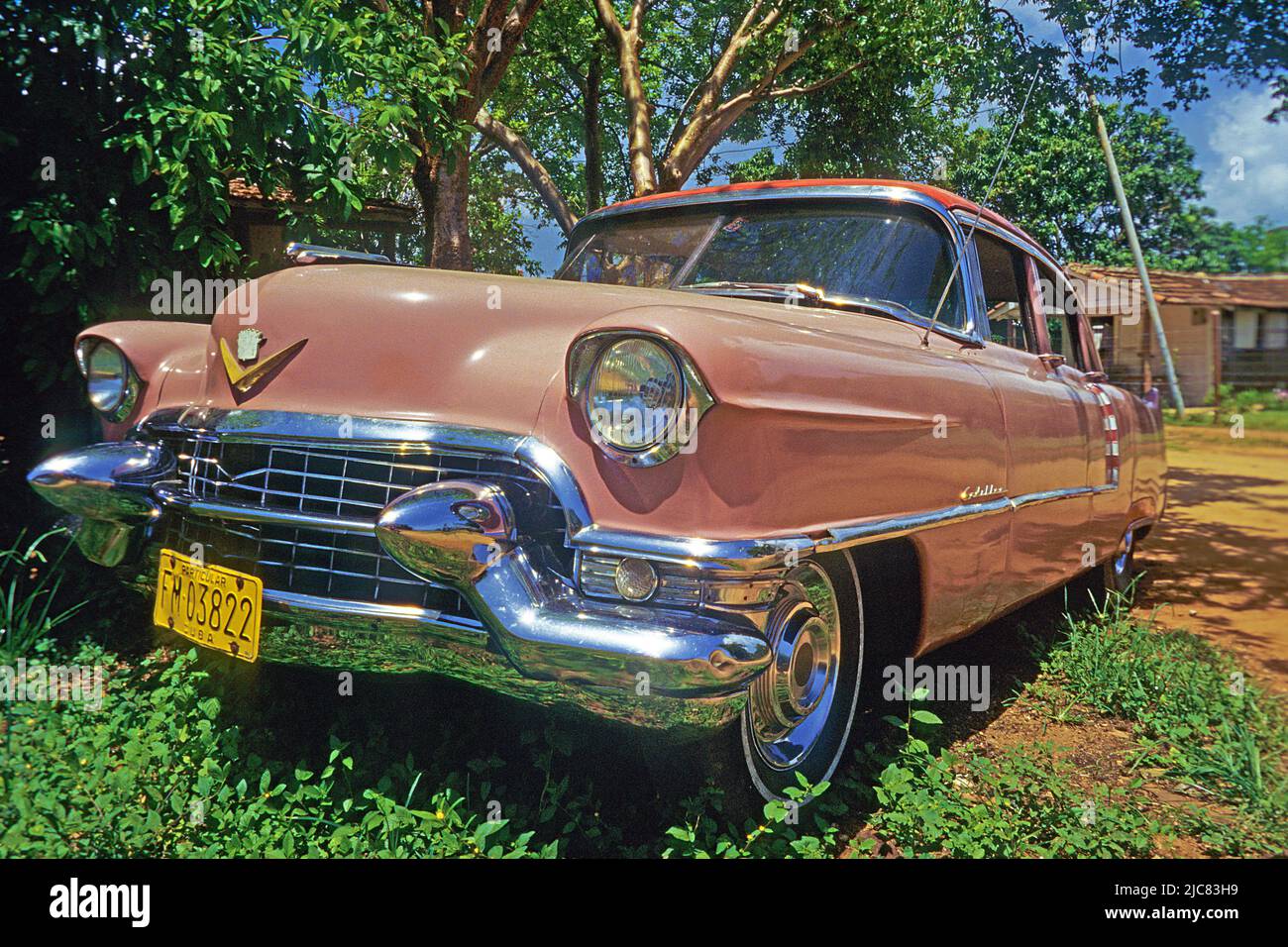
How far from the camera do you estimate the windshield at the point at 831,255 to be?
2.85 m

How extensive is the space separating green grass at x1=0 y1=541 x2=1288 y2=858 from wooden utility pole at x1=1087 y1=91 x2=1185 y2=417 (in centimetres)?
100

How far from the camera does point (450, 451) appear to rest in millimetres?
1949

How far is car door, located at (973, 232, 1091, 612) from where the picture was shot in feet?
9.50

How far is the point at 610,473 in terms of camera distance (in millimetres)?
1815

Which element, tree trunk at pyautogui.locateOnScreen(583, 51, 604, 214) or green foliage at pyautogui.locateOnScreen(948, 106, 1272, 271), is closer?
green foliage at pyautogui.locateOnScreen(948, 106, 1272, 271)

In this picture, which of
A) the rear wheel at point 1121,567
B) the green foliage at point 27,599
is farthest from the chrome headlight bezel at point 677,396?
the rear wheel at point 1121,567

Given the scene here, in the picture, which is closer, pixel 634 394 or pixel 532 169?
pixel 634 394

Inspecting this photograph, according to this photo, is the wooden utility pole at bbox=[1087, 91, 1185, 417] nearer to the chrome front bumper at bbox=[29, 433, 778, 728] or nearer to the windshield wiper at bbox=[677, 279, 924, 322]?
the windshield wiper at bbox=[677, 279, 924, 322]

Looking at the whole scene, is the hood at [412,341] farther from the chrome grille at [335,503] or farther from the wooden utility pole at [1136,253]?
the wooden utility pole at [1136,253]

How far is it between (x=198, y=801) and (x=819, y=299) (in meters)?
2.04

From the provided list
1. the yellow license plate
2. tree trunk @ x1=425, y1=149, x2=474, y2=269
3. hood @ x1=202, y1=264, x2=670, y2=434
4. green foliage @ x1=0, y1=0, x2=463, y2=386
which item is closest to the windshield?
hood @ x1=202, y1=264, x2=670, y2=434

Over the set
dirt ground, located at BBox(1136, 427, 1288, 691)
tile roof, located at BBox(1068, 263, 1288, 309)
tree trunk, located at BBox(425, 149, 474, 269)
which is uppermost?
tree trunk, located at BBox(425, 149, 474, 269)

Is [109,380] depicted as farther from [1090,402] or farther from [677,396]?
[1090,402]

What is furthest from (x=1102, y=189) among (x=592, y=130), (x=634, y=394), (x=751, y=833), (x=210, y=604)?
(x=592, y=130)
